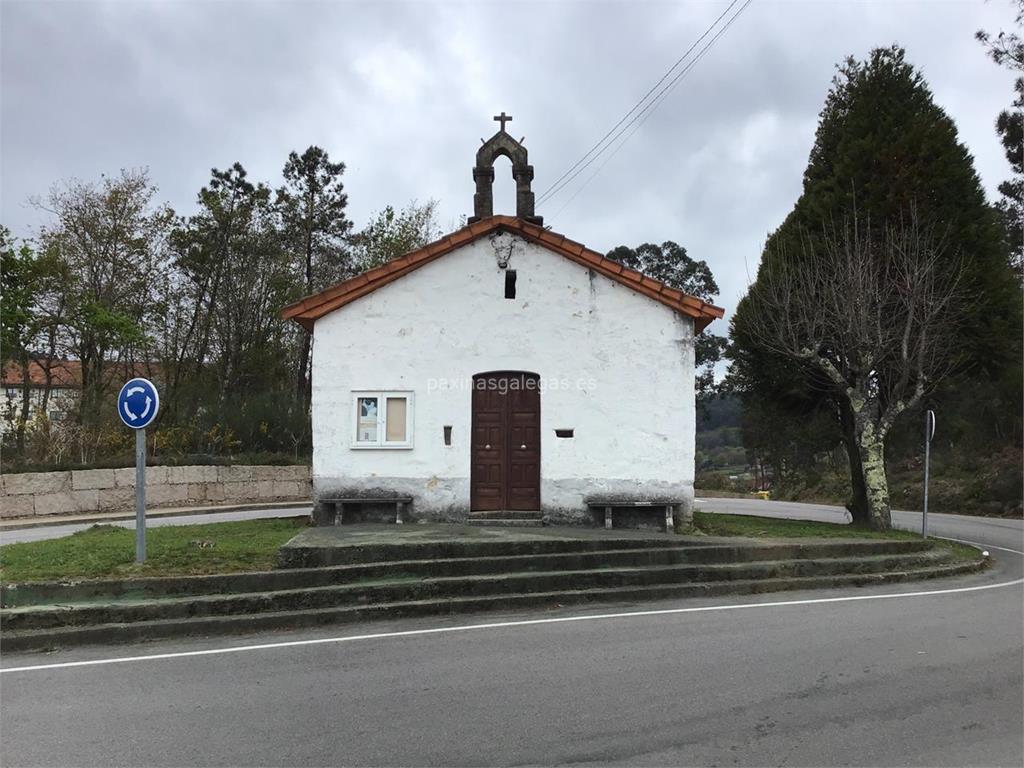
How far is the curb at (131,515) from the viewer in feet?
60.0

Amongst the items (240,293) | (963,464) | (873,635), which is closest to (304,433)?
(240,293)

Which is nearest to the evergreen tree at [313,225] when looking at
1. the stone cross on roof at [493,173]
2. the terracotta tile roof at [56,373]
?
the terracotta tile roof at [56,373]

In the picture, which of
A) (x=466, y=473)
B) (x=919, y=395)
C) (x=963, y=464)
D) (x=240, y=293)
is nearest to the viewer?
(x=466, y=473)

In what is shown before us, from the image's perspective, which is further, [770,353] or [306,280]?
[306,280]

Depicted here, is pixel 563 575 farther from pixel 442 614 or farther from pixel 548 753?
pixel 548 753

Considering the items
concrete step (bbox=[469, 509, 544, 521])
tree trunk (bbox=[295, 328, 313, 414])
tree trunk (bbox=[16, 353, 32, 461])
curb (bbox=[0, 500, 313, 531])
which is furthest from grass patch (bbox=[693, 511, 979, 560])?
tree trunk (bbox=[295, 328, 313, 414])

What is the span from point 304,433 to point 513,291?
15.6 metres

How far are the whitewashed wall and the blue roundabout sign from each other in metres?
3.92

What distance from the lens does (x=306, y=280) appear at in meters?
30.2

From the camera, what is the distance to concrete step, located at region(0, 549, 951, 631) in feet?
24.7

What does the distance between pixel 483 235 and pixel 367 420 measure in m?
3.80

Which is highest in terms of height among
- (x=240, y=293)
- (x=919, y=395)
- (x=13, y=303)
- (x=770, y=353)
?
(x=240, y=293)

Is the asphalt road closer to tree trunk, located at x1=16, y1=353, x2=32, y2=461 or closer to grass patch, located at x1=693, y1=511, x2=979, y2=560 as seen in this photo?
grass patch, located at x1=693, y1=511, x2=979, y2=560

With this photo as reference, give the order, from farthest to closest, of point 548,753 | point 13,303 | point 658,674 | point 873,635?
1. point 13,303
2. point 873,635
3. point 658,674
4. point 548,753
